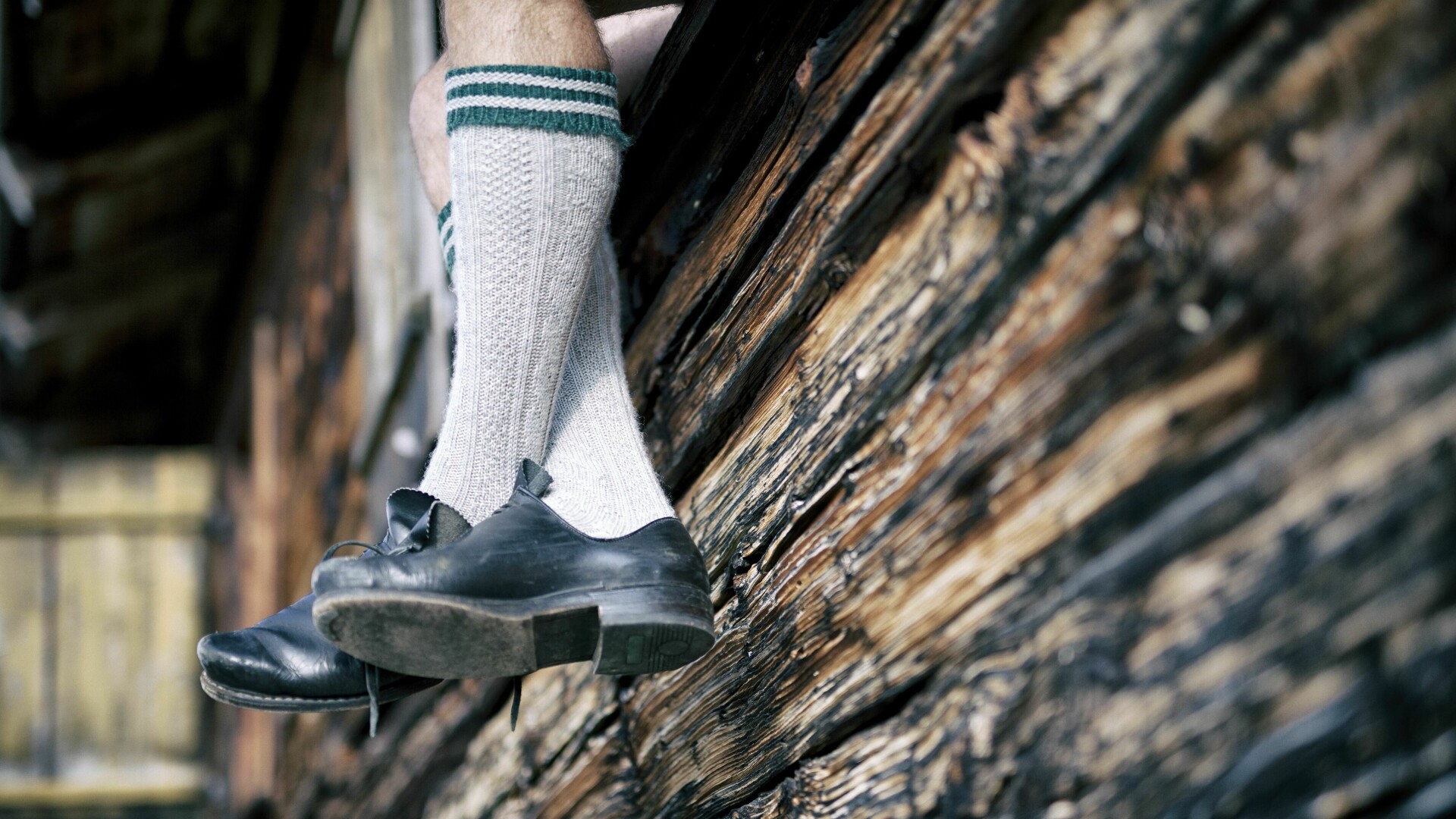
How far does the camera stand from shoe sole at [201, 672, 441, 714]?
1.38 m

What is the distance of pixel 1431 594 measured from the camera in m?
0.80

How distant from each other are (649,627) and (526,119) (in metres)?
0.46

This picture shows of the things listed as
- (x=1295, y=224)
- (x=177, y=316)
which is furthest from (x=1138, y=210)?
(x=177, y=316)

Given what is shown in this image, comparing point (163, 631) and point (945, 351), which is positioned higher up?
point (163, 631)

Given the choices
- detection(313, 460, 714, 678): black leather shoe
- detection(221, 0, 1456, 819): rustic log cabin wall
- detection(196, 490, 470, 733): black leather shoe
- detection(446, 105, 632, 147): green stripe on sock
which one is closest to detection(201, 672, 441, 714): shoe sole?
detection(196, 490, 470, 733): black leather shoe

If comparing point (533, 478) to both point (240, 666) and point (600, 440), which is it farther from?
point (240, 666)

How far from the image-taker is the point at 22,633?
5617mm

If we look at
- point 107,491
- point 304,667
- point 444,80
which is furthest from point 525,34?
point 107,491

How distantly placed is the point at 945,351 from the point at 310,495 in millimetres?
3687

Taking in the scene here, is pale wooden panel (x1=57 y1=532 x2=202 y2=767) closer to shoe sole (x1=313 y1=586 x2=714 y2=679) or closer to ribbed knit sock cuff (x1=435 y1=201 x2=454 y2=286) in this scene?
ribbed knit sock cuff (x1=435 y1=201 x2=454 y2=286)

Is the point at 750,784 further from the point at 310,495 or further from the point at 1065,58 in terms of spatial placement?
the point at 310,495

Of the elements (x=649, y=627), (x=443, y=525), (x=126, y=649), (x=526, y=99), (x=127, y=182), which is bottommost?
(x=649, y=627)

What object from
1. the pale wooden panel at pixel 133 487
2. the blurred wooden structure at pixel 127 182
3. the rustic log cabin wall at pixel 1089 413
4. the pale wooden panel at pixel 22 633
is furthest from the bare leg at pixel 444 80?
the pale wooden panel at pixel 22 633

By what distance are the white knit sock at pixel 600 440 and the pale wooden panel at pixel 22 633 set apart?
4.76 meters
